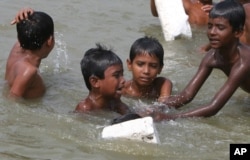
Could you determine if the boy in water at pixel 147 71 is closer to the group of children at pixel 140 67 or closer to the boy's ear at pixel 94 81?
the group of children at pixel 140 67

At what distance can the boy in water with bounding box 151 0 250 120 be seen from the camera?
5.12m

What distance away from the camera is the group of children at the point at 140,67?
5164mm

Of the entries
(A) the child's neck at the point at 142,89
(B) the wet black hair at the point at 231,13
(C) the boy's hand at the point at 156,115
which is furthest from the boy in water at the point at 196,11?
(C) the boy's hand at the point at 156,115

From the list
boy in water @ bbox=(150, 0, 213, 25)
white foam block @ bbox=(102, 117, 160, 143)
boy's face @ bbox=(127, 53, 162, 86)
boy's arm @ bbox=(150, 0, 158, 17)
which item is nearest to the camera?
white foam block @ bbox=(102, 117, 160, 143)

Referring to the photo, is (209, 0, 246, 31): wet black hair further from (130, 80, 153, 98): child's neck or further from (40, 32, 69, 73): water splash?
(40, 32, 69, 73): water splash

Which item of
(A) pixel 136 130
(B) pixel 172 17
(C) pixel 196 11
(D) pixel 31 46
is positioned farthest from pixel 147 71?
(C) pixel 196 11

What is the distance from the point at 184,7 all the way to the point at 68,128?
11.5ft

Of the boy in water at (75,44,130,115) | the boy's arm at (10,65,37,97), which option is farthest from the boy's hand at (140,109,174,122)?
the boy's arm at (10,65,37,97)

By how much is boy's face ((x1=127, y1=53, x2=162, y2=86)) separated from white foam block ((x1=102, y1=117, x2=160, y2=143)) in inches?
40.3

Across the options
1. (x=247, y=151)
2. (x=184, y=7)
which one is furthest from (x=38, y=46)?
(x=184, y=7)

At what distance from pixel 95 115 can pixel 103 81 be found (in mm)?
265

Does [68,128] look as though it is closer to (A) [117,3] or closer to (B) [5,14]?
(B) [5,14]

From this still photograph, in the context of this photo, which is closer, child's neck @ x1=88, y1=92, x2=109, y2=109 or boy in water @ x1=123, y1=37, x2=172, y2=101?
child's neck @ x1=88, y1=92, x2=109, y2=109

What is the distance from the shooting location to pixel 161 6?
7.38 m
